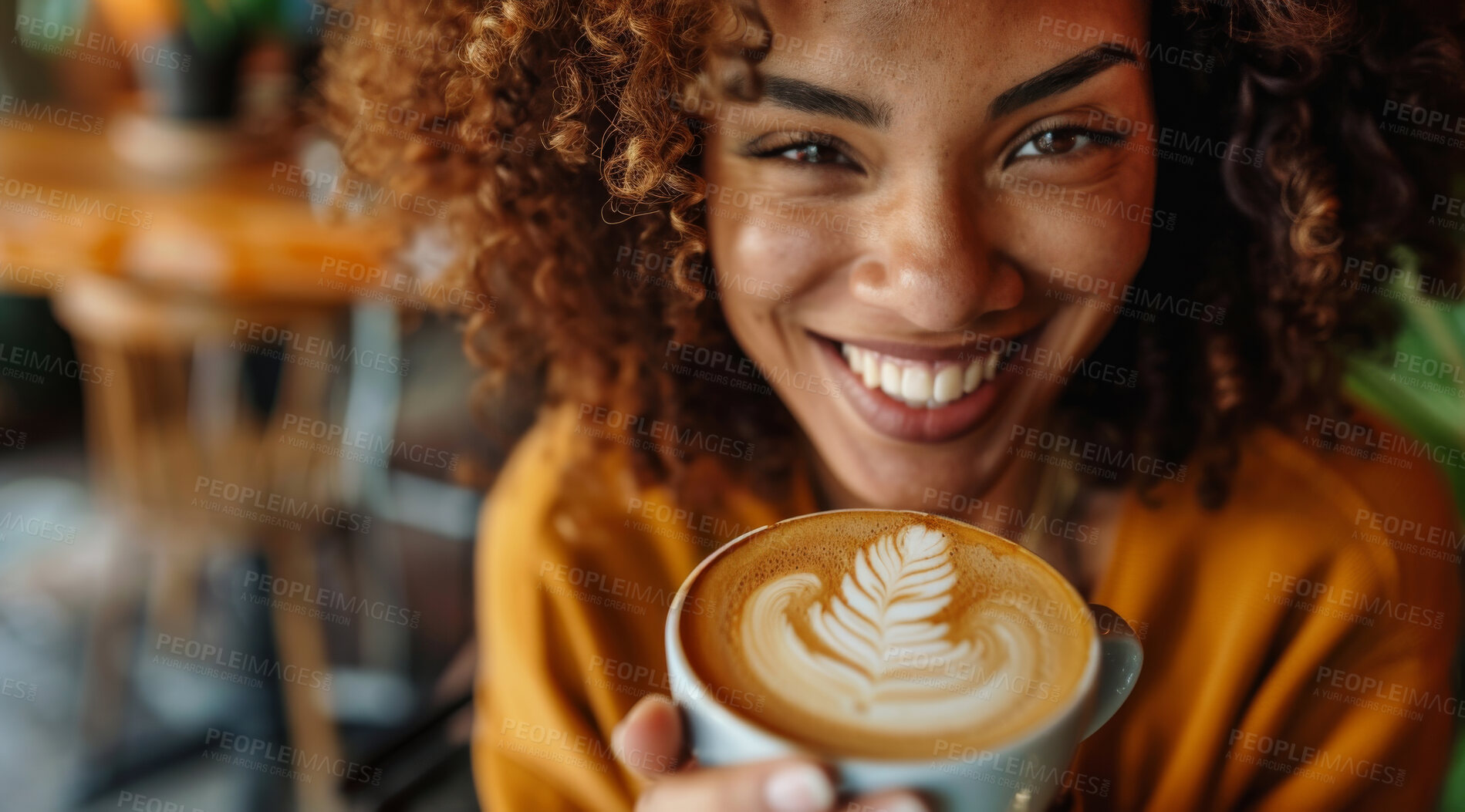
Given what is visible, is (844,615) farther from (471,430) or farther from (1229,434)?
(471,430)

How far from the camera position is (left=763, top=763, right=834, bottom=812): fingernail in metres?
0.31

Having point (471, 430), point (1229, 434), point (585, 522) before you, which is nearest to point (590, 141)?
point (585, 522)

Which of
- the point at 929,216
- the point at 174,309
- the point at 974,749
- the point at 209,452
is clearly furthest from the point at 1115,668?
the point at 209,452

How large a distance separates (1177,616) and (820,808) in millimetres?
272

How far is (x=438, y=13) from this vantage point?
0.47m

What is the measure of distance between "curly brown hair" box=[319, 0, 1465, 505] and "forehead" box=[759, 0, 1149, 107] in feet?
0.08

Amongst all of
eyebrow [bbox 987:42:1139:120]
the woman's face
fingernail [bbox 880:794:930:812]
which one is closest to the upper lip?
the woman's face

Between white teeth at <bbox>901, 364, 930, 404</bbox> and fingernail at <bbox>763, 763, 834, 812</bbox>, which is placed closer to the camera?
fingernail at <bbox>763, 763, 834, 812</bbox>

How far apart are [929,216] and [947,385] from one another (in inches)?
3.7

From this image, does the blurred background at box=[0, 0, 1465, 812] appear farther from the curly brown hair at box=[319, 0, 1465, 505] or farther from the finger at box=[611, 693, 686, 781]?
the finger at box=[611, 693, 686, 781]

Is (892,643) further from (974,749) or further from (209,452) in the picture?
(209,452)

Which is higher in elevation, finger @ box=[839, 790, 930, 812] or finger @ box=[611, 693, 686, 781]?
finger @ box=[839, 790, 930, 812]

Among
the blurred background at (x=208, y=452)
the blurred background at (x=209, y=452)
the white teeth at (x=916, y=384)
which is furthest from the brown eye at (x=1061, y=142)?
A: the blurred background at (x=208, y=452)

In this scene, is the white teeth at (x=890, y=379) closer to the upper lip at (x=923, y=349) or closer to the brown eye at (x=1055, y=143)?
the upper lip at (x=923, y=349)
